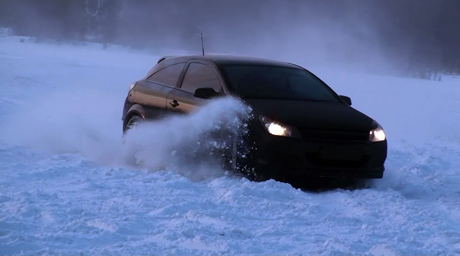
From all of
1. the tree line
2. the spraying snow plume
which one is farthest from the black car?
the tree line

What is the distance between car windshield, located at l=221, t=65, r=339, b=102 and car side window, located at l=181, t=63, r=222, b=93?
0.47ft

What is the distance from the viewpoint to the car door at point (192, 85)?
7.49 metres

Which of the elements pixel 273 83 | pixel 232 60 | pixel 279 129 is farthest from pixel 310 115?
pixel 232 60

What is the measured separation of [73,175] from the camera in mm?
7105

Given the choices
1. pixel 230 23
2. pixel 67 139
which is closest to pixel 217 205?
pixel 67 139

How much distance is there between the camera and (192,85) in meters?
7.82

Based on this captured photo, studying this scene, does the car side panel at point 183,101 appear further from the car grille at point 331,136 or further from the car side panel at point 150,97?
the car grille at point 331,136

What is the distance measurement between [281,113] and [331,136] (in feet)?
1.75

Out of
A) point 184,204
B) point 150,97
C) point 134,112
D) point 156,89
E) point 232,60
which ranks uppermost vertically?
point 232,60

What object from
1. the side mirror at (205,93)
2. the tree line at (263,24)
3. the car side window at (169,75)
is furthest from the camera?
the tree line at (263,24)

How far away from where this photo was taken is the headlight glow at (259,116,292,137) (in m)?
6.62

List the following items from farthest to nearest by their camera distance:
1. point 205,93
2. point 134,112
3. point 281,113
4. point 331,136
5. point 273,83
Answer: point 134,112 < point 273,83 < point 205,93 < point 281,113 < point 331,136

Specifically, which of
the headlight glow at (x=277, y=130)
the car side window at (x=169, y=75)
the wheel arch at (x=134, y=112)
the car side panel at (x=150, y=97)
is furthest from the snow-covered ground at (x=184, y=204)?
the car side window at (x=169, y=75)

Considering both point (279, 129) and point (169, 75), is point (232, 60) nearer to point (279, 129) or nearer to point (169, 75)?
point (169, 75)
